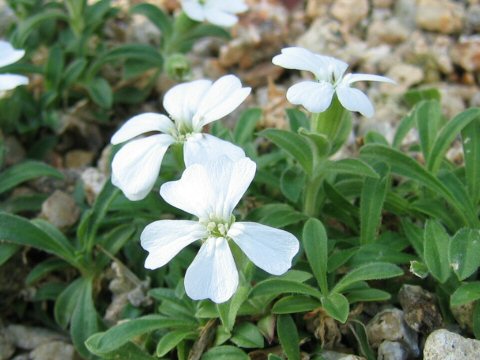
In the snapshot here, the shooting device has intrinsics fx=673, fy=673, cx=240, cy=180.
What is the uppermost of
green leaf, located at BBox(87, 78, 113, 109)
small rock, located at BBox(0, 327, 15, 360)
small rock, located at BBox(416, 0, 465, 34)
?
A: green leaf, located at BBox(87, 78, 113, 109)

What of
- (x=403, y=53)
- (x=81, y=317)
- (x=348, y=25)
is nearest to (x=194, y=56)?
(x=348, y=25)

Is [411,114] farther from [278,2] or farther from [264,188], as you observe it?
[278,2]

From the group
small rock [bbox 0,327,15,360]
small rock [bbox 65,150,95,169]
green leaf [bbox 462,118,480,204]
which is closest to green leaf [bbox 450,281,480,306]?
green leaf [bbox 462,118,480,204]

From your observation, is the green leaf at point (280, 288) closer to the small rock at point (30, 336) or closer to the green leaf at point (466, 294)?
the green leaf at point (466, 294)

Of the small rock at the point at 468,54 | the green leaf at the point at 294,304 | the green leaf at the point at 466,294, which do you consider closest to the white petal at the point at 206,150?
the green leaf at the point at 294,304

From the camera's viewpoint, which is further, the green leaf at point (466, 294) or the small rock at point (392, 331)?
the small rock at point (392, 331)

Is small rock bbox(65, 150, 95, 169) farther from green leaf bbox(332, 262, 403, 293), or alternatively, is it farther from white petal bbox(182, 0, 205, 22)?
green leaf bbox(332, 262, 403, 293)
